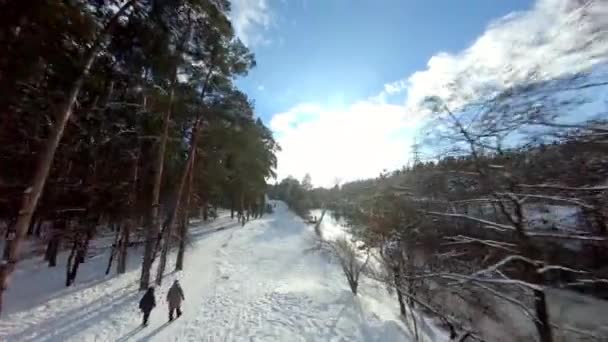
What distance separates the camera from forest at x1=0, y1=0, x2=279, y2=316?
455 centimetres

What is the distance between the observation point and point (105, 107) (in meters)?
6.52

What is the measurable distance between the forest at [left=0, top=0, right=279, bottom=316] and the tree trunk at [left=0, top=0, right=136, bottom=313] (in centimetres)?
2

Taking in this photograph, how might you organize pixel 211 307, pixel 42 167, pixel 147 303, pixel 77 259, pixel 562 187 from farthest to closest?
pixel 77 259
pixel 211 307
pixel 147 303
pixel 42 167
pixel 562 187

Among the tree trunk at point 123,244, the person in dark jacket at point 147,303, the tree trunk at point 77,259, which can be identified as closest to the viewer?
the person in dark jacket at point 147,303

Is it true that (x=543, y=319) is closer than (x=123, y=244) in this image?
Yes

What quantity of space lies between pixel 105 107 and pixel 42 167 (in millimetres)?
2219

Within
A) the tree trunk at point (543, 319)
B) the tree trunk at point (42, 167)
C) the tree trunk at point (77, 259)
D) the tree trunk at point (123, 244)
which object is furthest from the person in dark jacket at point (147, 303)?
the tree trunk at point (543, 319)

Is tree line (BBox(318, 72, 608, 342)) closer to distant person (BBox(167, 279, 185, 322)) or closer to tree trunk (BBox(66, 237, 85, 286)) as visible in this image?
distant person (BBox(167, 279, 185, 322))

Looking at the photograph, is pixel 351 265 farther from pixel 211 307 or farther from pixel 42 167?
pixel 42 167

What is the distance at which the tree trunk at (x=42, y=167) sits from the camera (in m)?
4.58

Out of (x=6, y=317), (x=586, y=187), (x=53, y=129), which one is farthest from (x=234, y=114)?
(x=586, y=187)

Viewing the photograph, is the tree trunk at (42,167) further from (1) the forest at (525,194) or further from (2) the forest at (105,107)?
(1) the forest at (525,194)

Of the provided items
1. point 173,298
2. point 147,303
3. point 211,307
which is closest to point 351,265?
point 211,307

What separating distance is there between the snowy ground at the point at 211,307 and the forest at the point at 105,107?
141 centimetres
